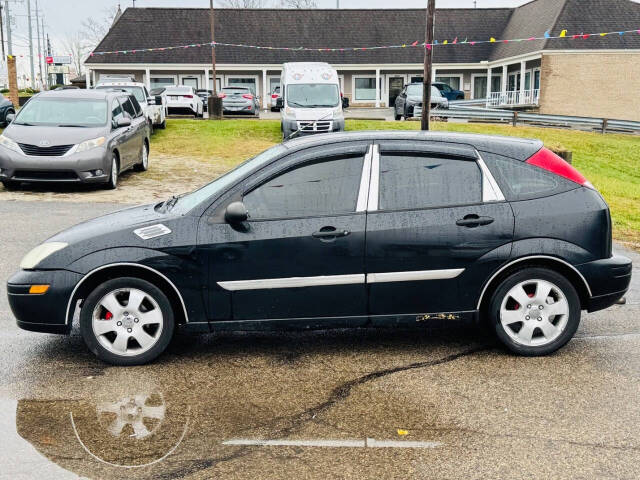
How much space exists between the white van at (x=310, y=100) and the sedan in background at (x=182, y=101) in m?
7.01

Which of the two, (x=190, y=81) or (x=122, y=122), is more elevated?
(x=190, y=81)

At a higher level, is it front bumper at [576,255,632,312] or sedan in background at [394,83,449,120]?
sedan in background at [394,83,449,120]

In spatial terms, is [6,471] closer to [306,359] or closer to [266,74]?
[306,359]

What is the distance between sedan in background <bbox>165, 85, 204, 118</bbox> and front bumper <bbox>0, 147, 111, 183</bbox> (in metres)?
19.8

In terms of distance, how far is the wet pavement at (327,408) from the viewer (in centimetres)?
414

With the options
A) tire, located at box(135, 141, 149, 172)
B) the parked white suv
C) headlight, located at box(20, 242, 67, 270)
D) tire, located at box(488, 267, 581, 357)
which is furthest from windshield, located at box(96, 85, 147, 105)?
tire, located at box(488, 267, 581, 357)

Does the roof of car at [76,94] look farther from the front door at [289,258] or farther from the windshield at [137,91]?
the front door at [289,258]

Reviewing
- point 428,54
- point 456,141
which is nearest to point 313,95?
point 428,54

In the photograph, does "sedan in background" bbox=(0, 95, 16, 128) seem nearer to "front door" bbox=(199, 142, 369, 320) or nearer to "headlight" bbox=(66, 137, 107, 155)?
"headlight" bbox=(66, 137, 107, 155)

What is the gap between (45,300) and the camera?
5.61m

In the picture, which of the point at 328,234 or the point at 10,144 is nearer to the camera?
the point at 328,234

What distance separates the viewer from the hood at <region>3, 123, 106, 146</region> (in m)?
14.1

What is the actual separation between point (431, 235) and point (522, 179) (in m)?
0.85

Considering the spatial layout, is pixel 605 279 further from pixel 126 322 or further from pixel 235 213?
pixel 126 322
